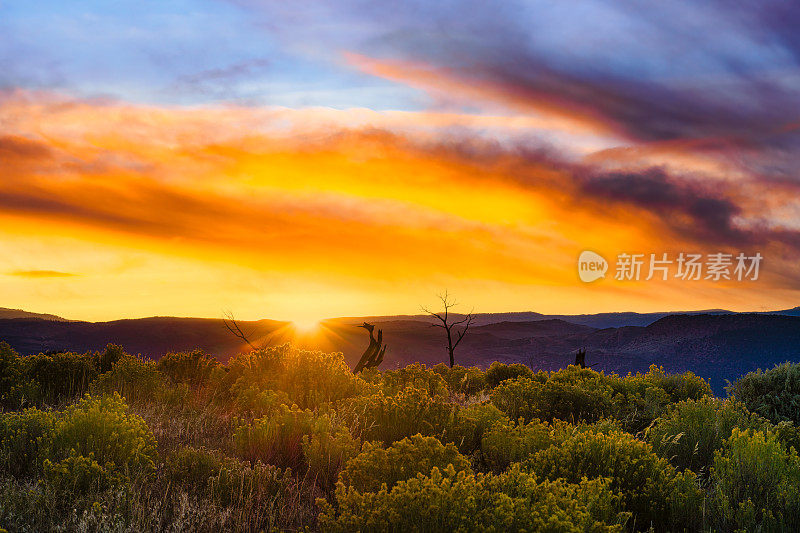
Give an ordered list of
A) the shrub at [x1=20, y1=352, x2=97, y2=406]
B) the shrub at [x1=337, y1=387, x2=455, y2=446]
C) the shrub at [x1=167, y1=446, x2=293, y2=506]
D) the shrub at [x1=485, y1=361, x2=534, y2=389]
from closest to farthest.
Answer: the shrub at [x1=167, y1=446, x2=293, y2=506], the shrub at [x1=337, y1=387, x2=455, y2=446], the shrub at [x1=20, y1=352, x2=97, y2=406], the shrub at [x1=485, y1=361, x2=534, y2=389]

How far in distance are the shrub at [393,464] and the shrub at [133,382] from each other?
6.74 m

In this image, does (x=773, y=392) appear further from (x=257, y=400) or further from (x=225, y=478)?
(x=225, y=478)

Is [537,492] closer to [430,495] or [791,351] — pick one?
[430,495]

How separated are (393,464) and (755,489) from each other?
12.7ft

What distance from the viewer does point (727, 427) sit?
9016 millimetres

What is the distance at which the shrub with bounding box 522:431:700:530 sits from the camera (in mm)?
5625

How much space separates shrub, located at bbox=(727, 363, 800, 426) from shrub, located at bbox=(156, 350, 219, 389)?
37.6ft

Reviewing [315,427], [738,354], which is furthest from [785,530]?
[738,354]

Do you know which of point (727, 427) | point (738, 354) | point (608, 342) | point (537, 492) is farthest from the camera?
point (608, 342)

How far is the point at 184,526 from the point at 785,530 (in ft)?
17.9

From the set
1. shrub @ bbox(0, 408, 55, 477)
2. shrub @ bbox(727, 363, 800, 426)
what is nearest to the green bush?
shrub @ bbox(727, 363, 800, 426)

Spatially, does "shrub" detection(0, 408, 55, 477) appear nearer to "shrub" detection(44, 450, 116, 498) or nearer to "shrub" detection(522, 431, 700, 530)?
"shrub" detection(44, 450, 116, 498)

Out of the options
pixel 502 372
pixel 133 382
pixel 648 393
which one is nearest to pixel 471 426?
pixel 648 393

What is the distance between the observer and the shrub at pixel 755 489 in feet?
18.0
